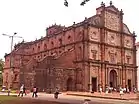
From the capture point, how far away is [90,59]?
54250 mm

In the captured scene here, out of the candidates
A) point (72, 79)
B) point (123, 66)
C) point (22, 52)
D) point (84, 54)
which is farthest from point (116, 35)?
point (22, 52)

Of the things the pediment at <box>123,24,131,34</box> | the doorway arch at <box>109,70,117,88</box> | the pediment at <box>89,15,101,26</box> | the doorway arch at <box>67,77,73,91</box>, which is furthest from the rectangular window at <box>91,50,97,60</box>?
the pediment at <box>123,24,131,34</box>

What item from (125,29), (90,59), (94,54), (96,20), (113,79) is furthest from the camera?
(125,29)

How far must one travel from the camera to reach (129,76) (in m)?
60.9

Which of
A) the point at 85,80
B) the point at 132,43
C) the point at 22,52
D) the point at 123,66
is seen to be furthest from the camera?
the point at 22,52

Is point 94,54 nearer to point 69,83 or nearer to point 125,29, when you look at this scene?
point 69,83

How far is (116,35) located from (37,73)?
20.8 meters

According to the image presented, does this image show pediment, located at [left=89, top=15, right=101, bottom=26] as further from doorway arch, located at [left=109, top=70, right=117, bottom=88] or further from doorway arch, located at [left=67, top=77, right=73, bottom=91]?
doorway arch, located at [left=67, top=77, right=73, bottom=91]

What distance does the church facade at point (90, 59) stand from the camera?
53.1 metres

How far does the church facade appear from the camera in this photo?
53.1 m

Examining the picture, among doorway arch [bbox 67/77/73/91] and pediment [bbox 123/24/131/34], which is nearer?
doorway arch [bbox 67/77/73/91]

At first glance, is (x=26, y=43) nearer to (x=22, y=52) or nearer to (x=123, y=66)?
(x=22, y=52)

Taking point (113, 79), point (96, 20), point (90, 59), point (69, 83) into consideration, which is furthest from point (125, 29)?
point (69, 83)

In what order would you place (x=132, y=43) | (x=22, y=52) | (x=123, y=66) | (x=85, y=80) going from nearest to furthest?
(x=85, y=80), (x=123, y=66), (x=132, y=43), (x=22, y=52)
